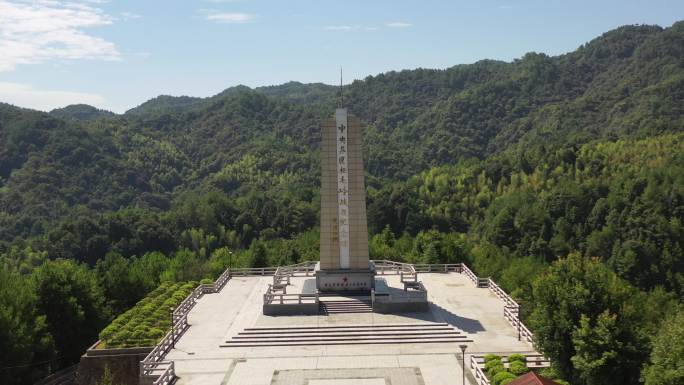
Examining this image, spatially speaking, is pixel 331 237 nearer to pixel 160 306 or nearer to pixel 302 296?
pixel 302 296

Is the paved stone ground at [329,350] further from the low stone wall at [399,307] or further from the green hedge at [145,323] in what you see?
the green hedge at [145,323]

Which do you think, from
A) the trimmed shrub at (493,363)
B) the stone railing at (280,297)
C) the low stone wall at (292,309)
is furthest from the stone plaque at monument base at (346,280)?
the trimmed shrub at (493,363)

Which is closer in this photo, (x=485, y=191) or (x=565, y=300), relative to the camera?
(x=565, y=300)

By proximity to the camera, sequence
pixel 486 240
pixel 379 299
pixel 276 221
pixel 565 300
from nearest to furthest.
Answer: pixel 565 300
pixel 379 299
pixel 486 240
pixel 276 221

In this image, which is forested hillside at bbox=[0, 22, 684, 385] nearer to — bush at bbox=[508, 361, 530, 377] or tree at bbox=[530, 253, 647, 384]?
tree at bbox=[530, 253, 647, 384]

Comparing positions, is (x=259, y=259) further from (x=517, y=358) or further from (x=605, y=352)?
(x=605, y=352)

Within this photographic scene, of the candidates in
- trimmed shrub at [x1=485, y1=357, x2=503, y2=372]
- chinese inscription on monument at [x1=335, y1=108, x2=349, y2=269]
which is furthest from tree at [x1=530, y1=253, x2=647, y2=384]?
chinese inscription on monument at [x1=335, y1=108, x2=349, y2=269]

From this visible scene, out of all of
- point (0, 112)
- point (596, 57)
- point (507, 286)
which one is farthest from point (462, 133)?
point (507, 286)

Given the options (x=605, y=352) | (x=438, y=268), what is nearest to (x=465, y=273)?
(x=438, y=268)
